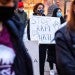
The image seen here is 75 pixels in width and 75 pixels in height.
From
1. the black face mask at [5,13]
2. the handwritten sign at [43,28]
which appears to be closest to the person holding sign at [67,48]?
the black face mask at [5,13]

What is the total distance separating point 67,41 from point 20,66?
98cm

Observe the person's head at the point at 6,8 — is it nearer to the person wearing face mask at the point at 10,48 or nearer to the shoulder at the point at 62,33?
the person wearing face mask at the point at 10,48

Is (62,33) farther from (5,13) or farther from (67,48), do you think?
(5,13)

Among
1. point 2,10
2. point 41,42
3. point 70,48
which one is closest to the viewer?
point 2,10

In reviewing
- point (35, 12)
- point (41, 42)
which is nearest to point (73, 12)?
point (41, 42)

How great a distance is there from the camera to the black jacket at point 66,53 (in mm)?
3571

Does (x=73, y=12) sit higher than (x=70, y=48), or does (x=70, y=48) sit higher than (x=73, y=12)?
(x=73, y=12)

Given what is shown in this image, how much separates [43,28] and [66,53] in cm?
607

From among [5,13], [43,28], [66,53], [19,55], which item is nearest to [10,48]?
[19,55]

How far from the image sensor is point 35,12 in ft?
33.1

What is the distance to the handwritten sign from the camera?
9422mm

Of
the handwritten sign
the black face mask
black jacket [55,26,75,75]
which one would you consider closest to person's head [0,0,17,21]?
the black face mask

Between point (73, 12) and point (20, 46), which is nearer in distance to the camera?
point (20, 46)

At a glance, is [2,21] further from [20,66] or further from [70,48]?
[70,48]
